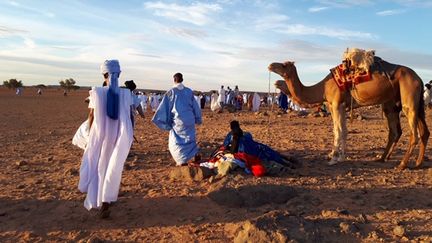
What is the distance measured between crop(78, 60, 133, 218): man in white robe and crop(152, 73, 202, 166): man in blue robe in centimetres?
271

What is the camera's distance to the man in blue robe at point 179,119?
27.2 ft

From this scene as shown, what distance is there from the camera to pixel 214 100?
102 feet

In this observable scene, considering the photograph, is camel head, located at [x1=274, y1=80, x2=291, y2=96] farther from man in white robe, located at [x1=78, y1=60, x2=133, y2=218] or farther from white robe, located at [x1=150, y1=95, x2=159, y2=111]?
white robe, located at [x1=150, y1=95, x2=159, y2=111]

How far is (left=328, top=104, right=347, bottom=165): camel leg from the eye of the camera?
8.59 m

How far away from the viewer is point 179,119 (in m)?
8.28

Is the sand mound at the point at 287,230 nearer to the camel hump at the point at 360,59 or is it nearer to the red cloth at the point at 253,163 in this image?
the red cloth at the point at 253,163

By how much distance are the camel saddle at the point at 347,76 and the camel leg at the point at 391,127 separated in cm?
115

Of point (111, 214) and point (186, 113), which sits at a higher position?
point (186, 113)

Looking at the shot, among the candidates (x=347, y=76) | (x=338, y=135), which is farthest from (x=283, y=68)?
(x=338, y=135)

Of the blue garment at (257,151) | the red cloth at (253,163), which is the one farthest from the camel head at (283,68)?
the red cloth at (253,163)

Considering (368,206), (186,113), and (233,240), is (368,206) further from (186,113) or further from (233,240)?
(186,113)

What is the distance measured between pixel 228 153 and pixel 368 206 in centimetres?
271

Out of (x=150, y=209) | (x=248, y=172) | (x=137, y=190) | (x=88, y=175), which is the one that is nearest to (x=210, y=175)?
(x=248, y=172)

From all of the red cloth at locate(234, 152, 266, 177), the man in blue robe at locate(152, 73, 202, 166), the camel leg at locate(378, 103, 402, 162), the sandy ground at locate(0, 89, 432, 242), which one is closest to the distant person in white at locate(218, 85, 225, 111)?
the camel leg at locate(378, 103, 402, 162)
